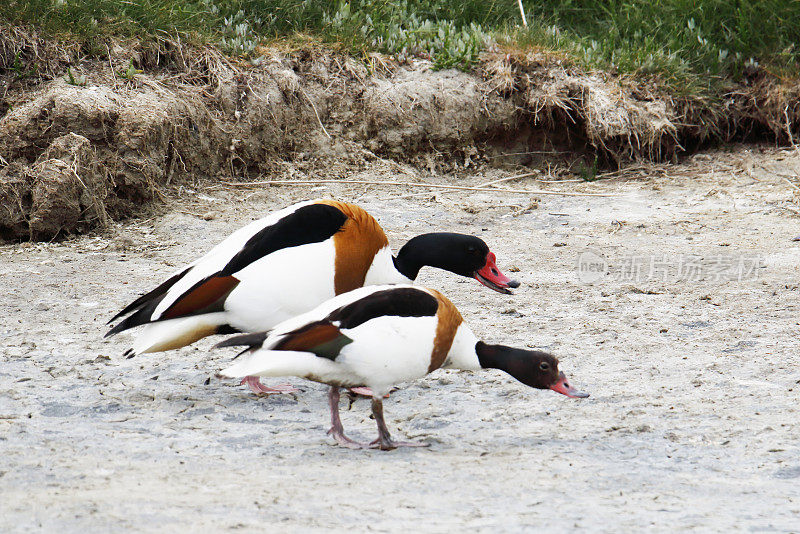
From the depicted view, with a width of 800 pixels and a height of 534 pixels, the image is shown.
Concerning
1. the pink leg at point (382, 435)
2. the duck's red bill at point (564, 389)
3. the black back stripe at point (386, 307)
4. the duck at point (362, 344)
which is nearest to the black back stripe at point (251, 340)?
the duck at point (362, 344)

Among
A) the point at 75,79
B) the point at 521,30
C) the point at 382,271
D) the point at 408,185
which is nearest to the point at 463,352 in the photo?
the point at 382,271

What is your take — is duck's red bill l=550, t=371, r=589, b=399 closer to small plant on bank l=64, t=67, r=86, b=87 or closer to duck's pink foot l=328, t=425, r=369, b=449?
duck's pink foot l=328, t=425, r=369, b=449

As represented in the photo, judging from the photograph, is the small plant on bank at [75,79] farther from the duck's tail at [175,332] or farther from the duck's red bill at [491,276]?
the duck's red bill at [491,276]

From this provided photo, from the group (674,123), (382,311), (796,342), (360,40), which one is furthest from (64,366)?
(674,123)

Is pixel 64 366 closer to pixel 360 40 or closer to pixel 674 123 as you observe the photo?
pixel 360 40

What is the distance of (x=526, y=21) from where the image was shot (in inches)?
356

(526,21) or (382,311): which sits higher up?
(526,21)

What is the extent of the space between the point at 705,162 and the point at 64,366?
591 cm

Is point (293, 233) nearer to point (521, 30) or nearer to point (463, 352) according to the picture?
point (463, 352)

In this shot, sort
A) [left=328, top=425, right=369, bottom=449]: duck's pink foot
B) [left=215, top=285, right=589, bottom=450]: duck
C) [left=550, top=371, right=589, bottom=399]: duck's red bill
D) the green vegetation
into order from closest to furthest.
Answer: [left=215, top=285, right=589, bottom=450]: duck
[left=328, top=425, right=369, bottom=449]: duck's pink foot
[left=550, top=371, right=589, bottom=399]: duck's red bill
the green vegetation

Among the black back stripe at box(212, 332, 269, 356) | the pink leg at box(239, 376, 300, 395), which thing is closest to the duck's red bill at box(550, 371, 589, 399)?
the black back stripe at box(212, 332, 269, 356)

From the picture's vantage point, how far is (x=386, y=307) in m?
3.43

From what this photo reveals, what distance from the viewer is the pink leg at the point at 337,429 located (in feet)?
11.4

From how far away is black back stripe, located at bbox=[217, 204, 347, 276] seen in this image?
155 inches
